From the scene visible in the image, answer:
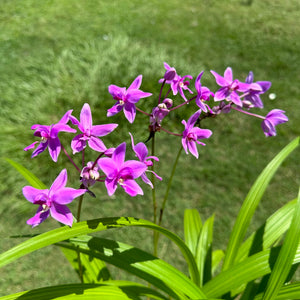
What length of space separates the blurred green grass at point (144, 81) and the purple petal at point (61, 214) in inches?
58.2

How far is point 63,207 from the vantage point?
40.1 inches

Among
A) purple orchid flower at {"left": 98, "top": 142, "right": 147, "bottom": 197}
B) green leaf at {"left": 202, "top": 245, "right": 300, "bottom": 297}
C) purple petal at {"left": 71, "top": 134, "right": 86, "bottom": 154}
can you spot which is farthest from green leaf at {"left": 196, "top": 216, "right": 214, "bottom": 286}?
purple petal at {"left": 71, "top": 134, "right": 86, "bottom": 154}

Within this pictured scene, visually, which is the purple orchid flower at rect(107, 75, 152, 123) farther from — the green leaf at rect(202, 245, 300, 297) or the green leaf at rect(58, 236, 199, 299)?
the green leaf at rect(202, 245, 300, 297)

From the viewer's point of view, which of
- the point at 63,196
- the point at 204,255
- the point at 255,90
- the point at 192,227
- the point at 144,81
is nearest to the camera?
the point at 63,196

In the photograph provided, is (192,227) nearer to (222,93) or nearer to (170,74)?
(222,93)

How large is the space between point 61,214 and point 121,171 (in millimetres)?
233

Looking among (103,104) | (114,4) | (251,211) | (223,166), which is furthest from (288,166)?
(114,4)

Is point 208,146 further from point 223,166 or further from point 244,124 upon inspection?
point 244,124

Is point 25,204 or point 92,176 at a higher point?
point 25,204

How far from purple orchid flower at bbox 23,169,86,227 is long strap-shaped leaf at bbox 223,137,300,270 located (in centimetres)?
100

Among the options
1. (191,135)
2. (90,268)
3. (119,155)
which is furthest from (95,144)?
(90,268)

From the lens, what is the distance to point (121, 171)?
102cm

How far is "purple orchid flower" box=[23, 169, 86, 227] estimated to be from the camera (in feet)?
3.23

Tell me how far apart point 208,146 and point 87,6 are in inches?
127
